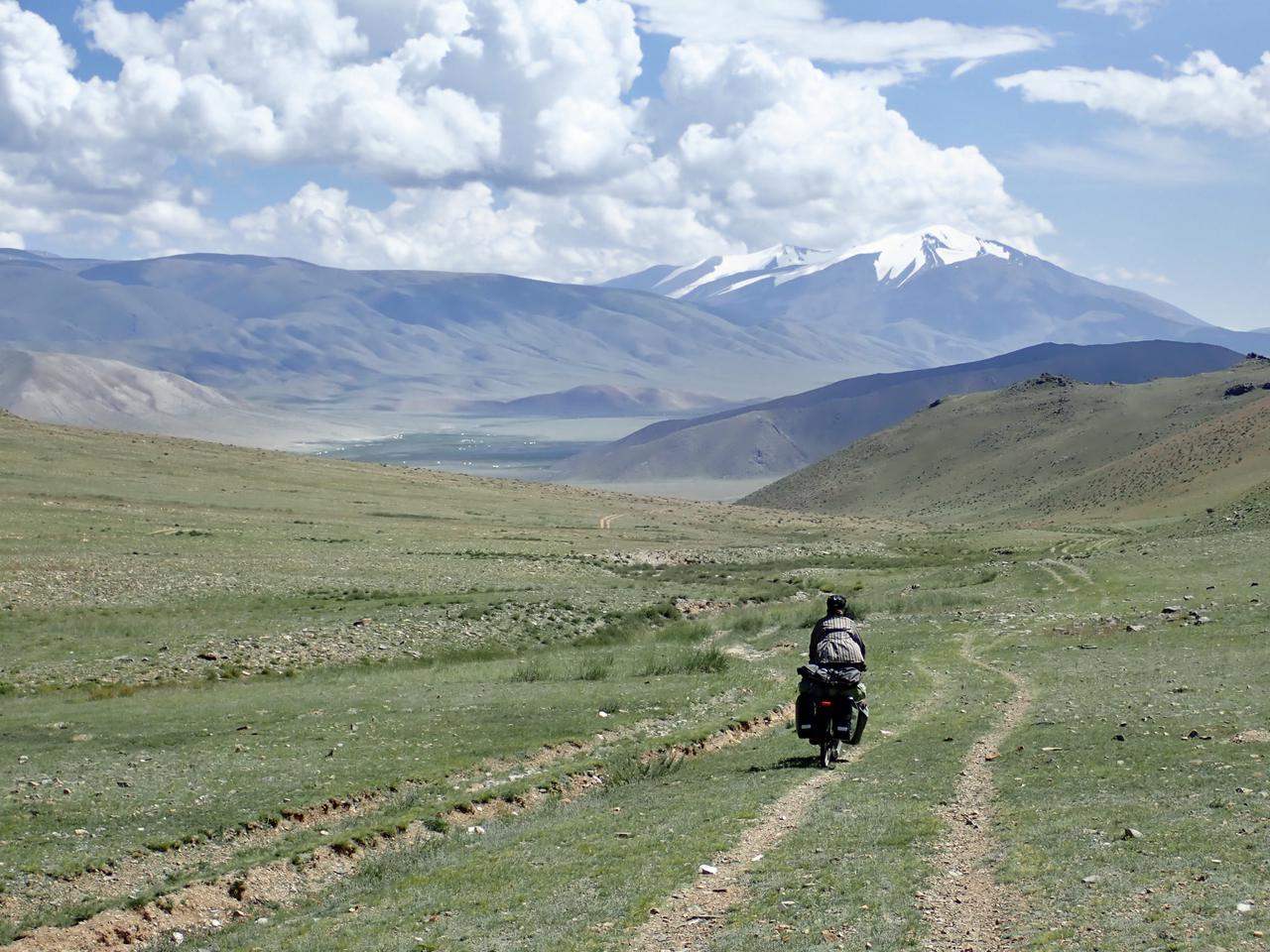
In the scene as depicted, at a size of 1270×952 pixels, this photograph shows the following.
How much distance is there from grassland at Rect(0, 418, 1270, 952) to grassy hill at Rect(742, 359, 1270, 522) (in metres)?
61.5

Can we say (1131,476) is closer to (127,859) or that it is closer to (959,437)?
(959,437)

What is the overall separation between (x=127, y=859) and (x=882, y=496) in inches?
6167

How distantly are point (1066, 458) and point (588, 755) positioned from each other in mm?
148060

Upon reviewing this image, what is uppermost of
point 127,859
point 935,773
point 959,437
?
point 959,437

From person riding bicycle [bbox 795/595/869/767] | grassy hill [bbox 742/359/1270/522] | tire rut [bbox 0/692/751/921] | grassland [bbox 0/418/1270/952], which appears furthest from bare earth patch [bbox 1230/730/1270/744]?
grassy hill [bbox 742/359/1270/522]

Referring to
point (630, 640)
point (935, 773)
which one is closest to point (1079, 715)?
point (935, 773)

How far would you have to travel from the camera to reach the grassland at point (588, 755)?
1212cm

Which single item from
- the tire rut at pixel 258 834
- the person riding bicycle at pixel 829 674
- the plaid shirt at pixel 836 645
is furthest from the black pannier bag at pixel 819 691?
the tire rut at pixel 258 834

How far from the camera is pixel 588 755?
22.1 metres

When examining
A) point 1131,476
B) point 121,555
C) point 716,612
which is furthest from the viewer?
point 1131,476

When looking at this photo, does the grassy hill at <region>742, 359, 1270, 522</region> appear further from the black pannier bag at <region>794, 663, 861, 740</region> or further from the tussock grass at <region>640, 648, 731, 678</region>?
the black pannier bag at <region>794, 663, 861, 740</region>

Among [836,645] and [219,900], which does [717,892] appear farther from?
[836,645]

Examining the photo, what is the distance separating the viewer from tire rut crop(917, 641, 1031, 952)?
10.5 metres

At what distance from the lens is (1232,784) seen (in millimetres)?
14984
